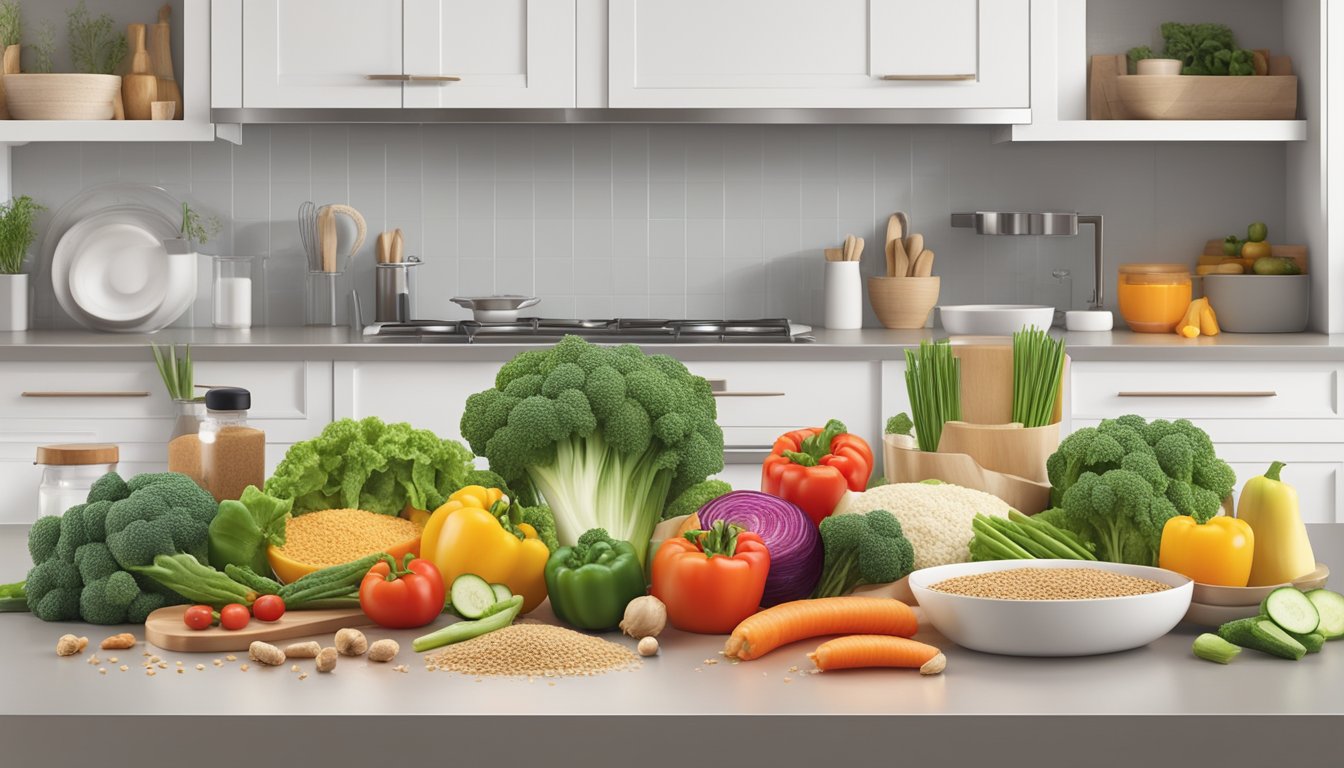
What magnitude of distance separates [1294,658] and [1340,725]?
159 millimetres

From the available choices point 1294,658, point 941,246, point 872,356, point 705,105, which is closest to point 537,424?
point 1294,658

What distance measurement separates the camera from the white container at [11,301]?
3.99 metres

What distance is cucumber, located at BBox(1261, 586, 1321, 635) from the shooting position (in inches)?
48.4

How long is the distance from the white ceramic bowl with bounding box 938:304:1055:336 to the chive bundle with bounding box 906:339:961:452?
1955mm

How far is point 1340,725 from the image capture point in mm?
1050

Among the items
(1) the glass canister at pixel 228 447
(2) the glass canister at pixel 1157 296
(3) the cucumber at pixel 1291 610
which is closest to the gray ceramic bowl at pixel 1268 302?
(2) the glass canister at pixel 1157 296

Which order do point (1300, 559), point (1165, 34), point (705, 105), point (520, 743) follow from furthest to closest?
point (1165, 34)
point (705, 105)
point (1300, 559)
point (520, 743)

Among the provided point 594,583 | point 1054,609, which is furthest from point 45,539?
point 1054,609

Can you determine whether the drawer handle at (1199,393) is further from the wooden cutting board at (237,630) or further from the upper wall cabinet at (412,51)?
the wooden cutting board at (237,630)

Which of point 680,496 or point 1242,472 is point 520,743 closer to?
point 680,496

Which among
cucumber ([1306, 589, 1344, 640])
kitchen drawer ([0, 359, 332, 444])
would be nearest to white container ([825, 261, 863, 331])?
kitchen drawer ([0, 359, 332, 444])

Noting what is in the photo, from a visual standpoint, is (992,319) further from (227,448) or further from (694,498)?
(227,448)

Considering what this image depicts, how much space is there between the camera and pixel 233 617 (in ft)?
4.12

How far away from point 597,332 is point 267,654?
2533mm
